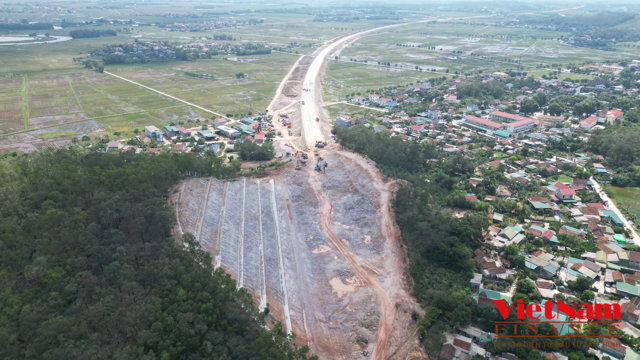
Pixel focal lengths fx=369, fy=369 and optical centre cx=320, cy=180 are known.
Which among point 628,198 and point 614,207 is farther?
point 628,198

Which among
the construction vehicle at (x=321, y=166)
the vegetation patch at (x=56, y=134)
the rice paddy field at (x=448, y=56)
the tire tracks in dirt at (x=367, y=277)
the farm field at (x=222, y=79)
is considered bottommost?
the tire tracks in dirt at (x=367, y=277)

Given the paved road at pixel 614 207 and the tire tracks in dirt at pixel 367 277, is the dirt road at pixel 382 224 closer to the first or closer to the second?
the tire tracks in dirt at pixel 367 277

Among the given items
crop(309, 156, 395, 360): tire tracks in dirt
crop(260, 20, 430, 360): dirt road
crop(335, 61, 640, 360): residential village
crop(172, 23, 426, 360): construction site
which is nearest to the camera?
crop(309, 156, 395, 360): tire tracks in dirt

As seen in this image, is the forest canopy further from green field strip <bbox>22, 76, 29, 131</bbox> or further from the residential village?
green field strip <bbox>22, 76, 29, 131</bbox>

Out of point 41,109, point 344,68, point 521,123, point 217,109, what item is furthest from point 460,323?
point 344,68

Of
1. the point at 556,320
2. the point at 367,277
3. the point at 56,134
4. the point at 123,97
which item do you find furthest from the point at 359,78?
the point at 556,320

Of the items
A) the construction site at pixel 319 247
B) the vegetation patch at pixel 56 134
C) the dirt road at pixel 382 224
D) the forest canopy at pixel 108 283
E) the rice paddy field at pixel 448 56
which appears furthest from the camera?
the rice paddy field at pixel 448 56

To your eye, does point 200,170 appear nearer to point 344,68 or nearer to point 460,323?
point 460,323

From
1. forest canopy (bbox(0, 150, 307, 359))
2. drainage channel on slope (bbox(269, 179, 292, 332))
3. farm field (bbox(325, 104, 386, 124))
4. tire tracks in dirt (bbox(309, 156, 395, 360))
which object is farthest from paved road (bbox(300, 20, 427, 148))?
forest canopy (bbox(0, 150, 307, 359))

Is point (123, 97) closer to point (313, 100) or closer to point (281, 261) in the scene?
point (313, 100)

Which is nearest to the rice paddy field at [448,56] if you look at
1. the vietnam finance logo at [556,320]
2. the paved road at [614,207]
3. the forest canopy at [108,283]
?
the paved road at [614,207]

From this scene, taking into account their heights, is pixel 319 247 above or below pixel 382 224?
below

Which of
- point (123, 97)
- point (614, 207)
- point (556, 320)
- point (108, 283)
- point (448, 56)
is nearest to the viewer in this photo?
point (108, 283)

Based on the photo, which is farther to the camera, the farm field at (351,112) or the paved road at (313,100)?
the farm field at (351,112)
